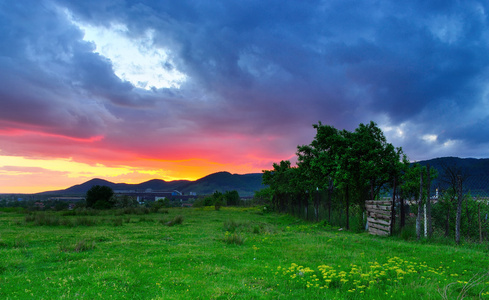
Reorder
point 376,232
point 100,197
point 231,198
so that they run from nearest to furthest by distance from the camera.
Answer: point 376,232, point 100,197, point 231,198

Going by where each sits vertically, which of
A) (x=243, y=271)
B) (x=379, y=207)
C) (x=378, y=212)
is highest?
(x=379, y=207)

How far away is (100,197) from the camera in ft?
201

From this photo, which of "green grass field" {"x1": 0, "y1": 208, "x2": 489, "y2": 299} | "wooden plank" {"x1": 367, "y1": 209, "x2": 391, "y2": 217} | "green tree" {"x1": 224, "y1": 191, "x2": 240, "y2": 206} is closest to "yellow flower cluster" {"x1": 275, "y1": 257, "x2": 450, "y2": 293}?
"green grass field" {"x1": 0, "y1": 208, "x2": 489, "y2": 299}

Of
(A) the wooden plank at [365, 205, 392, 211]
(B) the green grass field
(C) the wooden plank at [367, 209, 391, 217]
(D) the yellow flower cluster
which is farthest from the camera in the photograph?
(C) the wooden plank at [367, 209, 391, 217]

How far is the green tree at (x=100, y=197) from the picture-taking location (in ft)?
193


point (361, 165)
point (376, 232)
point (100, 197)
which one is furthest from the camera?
point (100, 197)

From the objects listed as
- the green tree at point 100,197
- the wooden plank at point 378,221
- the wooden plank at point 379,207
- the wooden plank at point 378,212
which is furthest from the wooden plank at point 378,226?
the green tree at point 100,197

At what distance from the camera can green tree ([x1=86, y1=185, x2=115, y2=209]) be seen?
2312 inches

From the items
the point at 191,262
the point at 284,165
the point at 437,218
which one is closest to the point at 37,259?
the point at 191,262

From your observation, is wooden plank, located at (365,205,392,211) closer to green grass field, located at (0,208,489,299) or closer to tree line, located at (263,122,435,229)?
tree line, located at (263,122,435,229)

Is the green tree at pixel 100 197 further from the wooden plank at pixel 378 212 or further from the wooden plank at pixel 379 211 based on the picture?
the wooden plank at pixel 379 211

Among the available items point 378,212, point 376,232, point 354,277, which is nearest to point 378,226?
point 376,232

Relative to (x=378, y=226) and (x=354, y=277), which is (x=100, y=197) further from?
(x=354, y=277)

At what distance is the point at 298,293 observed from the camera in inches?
315
